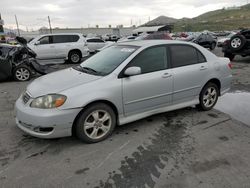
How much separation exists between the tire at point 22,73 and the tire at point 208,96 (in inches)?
262

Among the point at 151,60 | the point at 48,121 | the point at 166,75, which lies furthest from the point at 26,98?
the point at 166,75

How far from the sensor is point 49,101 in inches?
145

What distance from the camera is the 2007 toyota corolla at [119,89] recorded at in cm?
370

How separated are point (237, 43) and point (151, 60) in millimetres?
9308

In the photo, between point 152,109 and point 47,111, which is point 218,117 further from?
point 47,111

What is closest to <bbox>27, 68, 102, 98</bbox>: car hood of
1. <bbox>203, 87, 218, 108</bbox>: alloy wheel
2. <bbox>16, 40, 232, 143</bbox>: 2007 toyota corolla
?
<bbox>16, 40, 232, 143</bbox>: 2007 toyota corolla

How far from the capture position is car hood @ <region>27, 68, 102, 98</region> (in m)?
3.84

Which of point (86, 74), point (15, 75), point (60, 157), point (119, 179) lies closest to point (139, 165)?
point (119, 179)

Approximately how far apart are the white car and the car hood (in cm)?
971

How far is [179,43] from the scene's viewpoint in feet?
16.5

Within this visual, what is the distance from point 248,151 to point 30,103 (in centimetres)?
328

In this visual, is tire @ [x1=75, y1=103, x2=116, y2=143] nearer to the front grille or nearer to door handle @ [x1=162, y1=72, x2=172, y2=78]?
the front grille

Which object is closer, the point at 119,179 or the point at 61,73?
the point at 119,179

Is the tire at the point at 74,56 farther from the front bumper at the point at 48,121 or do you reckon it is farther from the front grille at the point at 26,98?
the front bumper at the point at 48,121
